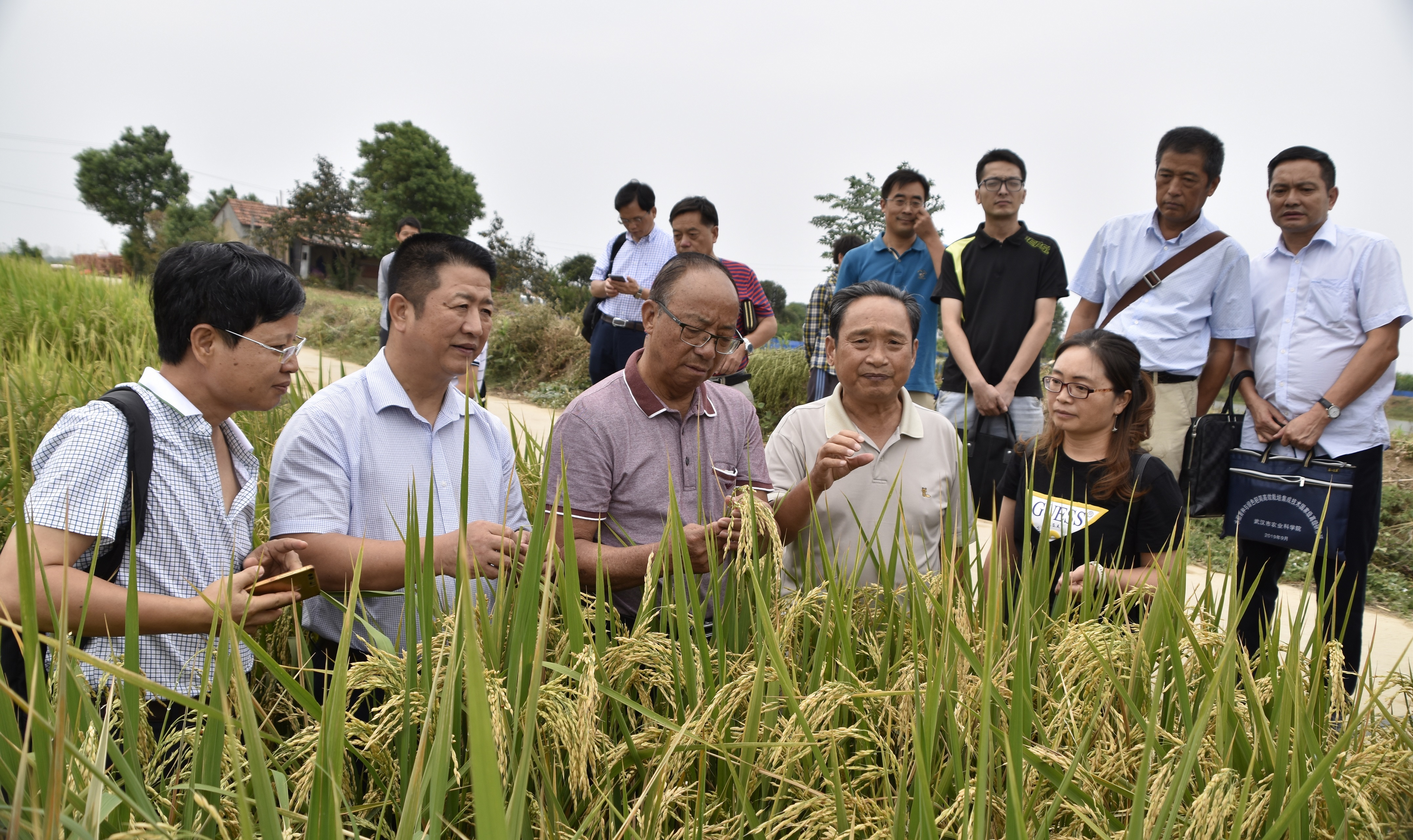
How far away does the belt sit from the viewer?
Result: 3.45 meters

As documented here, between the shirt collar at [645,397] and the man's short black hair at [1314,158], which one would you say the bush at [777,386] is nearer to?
the man's short black hair at [1314,158]

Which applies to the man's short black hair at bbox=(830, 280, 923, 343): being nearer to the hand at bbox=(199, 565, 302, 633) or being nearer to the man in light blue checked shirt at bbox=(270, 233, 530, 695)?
the man in light blue checked shirt at bbox=(270, 233, 530, 695)

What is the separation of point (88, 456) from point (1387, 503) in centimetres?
851

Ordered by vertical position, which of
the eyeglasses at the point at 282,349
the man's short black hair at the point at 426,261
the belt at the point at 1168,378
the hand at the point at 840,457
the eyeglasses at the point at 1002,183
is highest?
the eyeglasses at the point at 1002,183

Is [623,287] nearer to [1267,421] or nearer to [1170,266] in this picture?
[1170,266]

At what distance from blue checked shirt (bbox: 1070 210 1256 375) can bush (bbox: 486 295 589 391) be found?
10.8m

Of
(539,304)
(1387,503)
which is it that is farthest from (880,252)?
(539,304)

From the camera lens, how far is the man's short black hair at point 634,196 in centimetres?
556

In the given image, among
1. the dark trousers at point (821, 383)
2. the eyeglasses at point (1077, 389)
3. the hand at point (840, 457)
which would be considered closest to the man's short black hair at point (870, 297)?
the eyeglasses at point (1077, 389)

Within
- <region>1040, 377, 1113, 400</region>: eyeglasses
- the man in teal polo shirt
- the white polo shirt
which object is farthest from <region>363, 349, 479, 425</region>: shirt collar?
the man in teal polo shirt

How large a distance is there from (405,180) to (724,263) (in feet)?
145

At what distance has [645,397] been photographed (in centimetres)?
229

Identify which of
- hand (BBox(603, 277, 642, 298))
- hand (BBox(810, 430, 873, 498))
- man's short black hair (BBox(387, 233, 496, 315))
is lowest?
hand (BBox(810, 430, 873, 498))

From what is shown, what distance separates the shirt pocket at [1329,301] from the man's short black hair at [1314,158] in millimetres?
370
